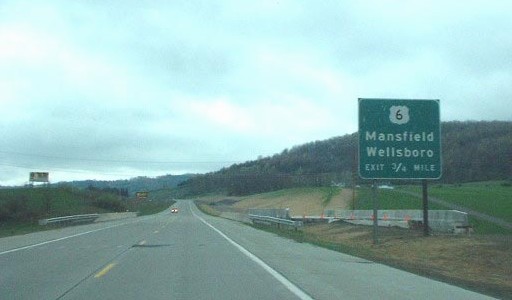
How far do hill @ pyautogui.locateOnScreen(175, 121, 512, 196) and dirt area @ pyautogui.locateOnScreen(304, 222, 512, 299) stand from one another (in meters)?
38.0

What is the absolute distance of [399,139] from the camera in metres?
28.7

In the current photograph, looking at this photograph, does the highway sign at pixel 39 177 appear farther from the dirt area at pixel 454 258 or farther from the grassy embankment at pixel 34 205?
the dirt area at pixel 454 258

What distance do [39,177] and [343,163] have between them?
177 ft

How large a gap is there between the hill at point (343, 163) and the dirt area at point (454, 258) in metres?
38.0

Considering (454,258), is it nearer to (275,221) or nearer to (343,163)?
(275,221)

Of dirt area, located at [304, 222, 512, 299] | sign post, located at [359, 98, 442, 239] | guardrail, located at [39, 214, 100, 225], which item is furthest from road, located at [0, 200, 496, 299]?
guardrail, located at [39, 214, 100, 225]

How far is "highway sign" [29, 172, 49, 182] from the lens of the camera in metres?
89.9

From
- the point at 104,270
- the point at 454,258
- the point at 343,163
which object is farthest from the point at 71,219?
the point at 343,163

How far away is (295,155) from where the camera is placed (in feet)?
501

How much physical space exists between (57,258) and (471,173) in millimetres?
87849

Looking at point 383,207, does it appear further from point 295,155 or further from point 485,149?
point 295,155

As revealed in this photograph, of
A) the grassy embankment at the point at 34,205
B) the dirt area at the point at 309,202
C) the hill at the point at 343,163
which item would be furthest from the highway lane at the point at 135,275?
the dirt area at the point at 309,202

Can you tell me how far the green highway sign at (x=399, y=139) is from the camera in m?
28.6

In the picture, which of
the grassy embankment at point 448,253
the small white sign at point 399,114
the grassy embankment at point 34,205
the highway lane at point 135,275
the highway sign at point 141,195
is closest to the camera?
the highway lane at point 135,275
